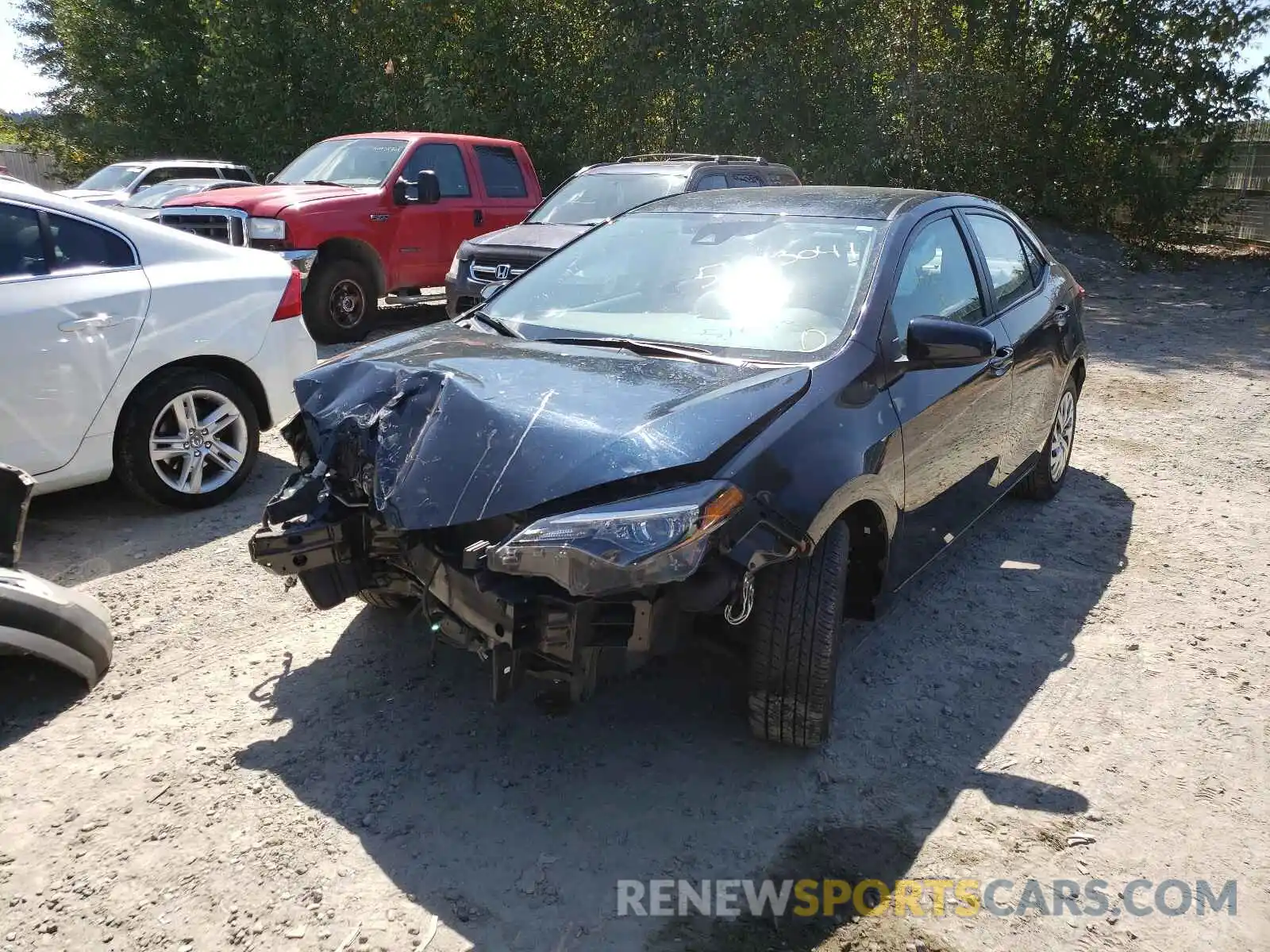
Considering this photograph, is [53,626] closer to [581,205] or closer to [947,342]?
[947,342]

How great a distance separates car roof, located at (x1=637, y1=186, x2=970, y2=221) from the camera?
13.5 feet

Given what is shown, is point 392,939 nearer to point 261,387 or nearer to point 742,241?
point 742,241

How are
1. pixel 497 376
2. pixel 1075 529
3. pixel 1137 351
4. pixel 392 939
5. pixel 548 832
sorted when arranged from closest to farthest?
1. pixel 392 939
2. pixel 548 832
3. pixel 497 376
4. pixel 1075 529
5. pixel 1137 351

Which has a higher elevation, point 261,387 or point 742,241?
point 742,241

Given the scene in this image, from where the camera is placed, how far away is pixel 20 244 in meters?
4.61

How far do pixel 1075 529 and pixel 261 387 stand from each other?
4.42 meters

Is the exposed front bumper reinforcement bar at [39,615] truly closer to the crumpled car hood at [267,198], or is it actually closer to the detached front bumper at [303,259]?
the detached front bumper at [303,259]

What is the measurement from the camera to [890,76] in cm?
1728

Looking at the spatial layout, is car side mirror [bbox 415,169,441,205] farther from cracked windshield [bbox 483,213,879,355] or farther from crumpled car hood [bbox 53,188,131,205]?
cracked windshield [bbox 483,213,879,355]

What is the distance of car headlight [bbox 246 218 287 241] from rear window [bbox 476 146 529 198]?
279 cm

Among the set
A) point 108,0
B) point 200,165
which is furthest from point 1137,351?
point 108,0

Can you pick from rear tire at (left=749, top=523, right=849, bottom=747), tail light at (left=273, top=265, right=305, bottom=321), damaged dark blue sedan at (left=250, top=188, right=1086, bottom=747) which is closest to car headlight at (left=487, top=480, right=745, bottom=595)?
damaged dark blue sedan at (left=250, top=188, right=1086, bottom=747)

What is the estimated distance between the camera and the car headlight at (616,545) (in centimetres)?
255

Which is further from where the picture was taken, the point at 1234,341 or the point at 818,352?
the point at 1234,341
